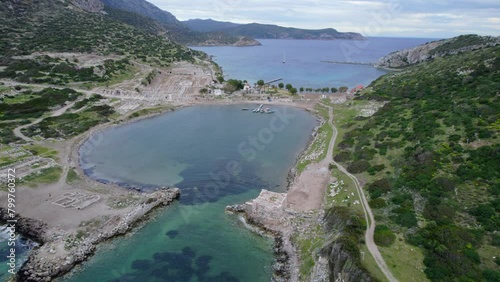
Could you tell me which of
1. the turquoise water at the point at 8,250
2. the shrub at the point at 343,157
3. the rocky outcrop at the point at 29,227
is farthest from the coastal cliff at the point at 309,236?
the turquoise water at the point at 8,250

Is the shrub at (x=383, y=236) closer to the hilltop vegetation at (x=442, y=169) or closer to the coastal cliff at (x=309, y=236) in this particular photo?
the hilltop vegetation at (x=442, y=169)

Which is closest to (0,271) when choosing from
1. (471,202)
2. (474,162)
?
(471,202)

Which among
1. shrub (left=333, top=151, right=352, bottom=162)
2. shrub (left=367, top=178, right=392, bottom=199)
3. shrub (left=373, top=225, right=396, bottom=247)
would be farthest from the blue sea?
shrub (left=367, top=178, right=392, bottom=199)

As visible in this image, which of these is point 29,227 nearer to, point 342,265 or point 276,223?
point 276,223

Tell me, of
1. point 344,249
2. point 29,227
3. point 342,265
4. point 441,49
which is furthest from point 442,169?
point 441,49

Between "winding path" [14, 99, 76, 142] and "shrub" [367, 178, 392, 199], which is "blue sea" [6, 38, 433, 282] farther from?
"shrub" [367, 178, 392, 199]

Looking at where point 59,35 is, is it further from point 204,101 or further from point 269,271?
point 269,271

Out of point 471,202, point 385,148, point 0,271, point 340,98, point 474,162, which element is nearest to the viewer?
point 0,271
